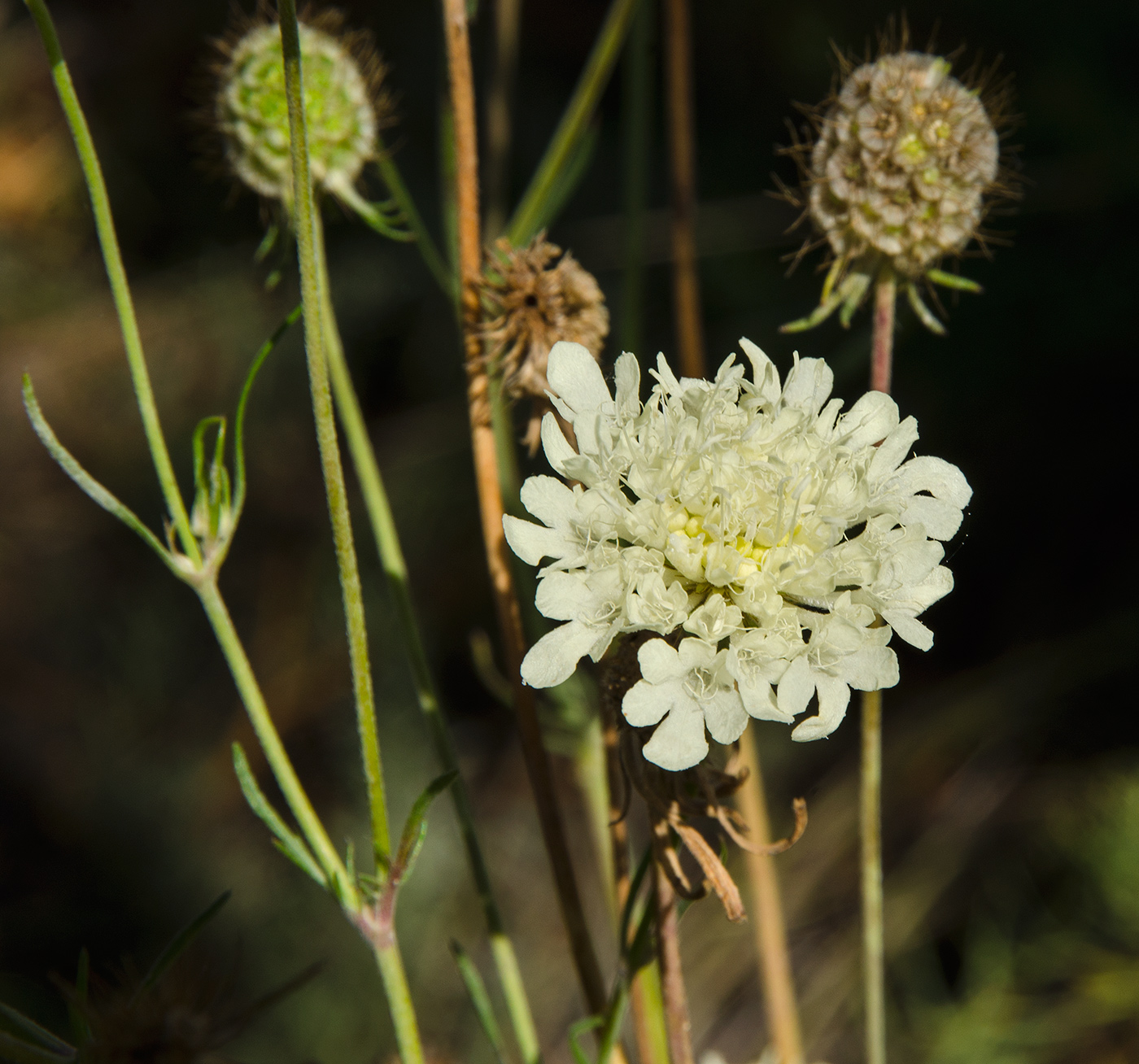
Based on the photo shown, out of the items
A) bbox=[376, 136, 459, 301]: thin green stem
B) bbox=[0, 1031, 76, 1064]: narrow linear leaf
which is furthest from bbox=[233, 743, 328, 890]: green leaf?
bbox=[376, 136, 459, 301]: thin green stem

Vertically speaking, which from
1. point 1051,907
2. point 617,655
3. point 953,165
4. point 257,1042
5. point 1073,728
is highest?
point 953,165

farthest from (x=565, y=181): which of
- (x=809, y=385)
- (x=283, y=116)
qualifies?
(x=809, y=385)

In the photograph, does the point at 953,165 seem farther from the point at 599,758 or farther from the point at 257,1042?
the point at 257,1042

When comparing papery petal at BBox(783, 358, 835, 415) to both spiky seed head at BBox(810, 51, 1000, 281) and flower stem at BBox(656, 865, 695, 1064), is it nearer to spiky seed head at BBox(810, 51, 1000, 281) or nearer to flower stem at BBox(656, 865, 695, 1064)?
spiky seed head at BBox(810, 51, 1000, 281)

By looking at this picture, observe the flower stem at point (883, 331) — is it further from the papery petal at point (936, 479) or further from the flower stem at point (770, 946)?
the flower stem at point (770, 946)

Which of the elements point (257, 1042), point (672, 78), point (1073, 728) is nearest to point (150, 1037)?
point (672, 78)

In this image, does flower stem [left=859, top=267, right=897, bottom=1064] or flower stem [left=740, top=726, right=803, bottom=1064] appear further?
flower stem [left=740, top=726, right=803, bottom=1064]
